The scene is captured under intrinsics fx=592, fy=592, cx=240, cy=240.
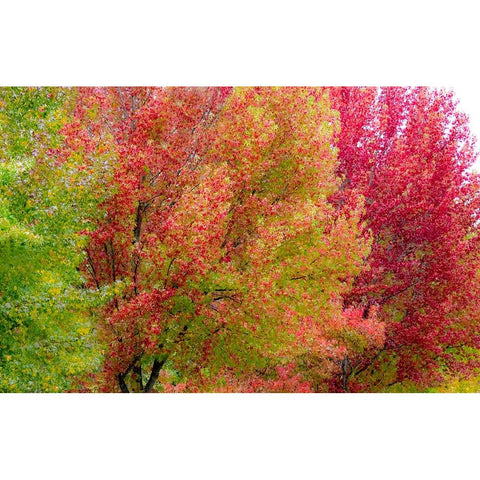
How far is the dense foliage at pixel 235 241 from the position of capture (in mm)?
8859

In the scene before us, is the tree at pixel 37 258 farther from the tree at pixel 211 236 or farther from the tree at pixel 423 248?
the tree at pixel 423 248

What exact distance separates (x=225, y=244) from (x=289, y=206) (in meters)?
1.47

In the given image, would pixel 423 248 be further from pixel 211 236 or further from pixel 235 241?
pixel 211 236

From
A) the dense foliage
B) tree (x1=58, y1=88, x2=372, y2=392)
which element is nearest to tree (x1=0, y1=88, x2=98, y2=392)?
the dense foliage

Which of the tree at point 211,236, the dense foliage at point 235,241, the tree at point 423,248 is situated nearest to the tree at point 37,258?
the dense foliage at point 235,241

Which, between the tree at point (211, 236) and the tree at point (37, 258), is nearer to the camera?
the tree at point (37, 258)

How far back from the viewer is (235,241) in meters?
11.0

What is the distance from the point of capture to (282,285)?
10.8 meters

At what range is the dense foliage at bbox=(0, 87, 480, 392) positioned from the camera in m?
8.86

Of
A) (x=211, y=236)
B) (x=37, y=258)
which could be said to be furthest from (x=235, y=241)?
(x=37, y=258)

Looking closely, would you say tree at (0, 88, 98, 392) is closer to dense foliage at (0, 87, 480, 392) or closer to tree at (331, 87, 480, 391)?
dense foliage at (0, 87, 480, 392)

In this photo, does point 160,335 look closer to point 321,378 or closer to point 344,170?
point 321,378

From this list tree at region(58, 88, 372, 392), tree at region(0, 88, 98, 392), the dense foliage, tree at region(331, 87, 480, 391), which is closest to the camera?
tree at region(0, 88, 98, 392)
